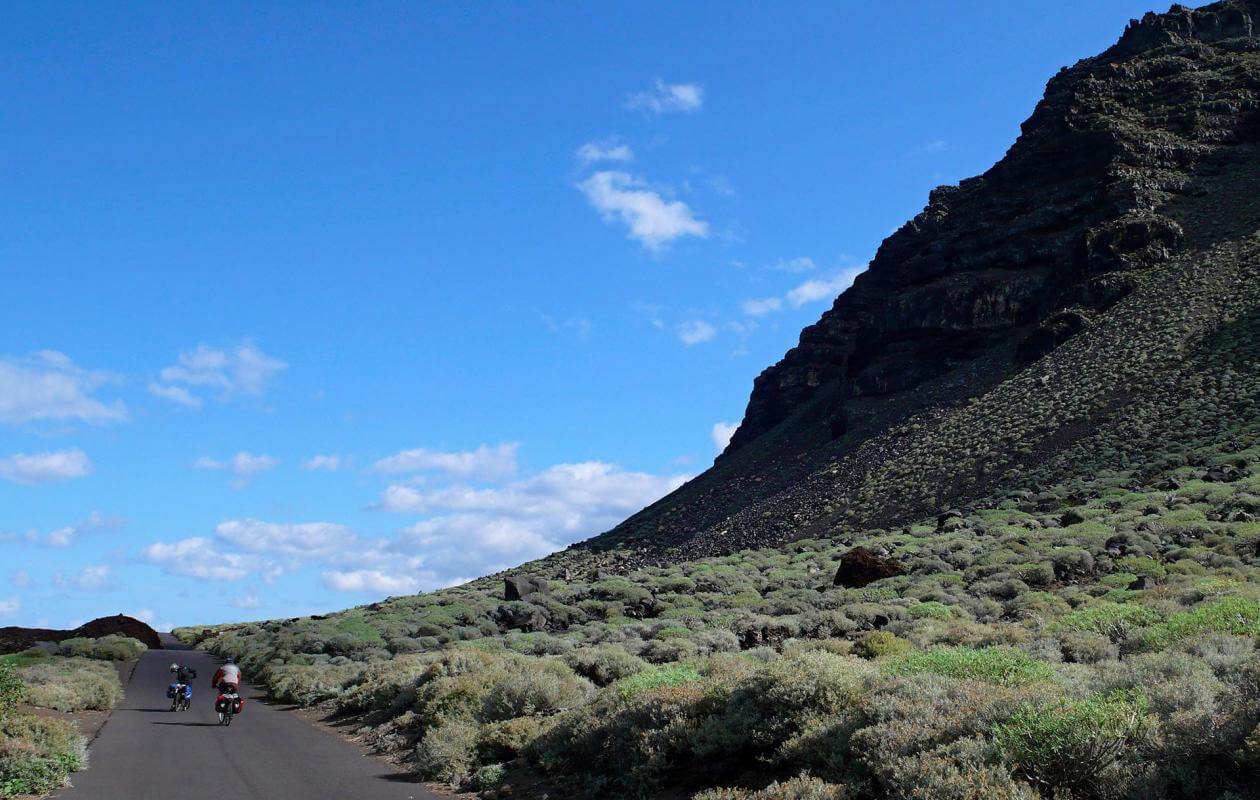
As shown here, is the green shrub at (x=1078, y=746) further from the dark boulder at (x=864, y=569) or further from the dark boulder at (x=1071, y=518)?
the dark boulder at (x=1071, y=518)

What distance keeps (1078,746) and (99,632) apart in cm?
5786

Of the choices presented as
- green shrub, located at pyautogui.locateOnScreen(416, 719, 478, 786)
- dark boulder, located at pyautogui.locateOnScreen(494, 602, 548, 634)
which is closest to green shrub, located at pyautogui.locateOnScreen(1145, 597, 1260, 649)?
green shrub, located at pyautogui.locateOnScreen(416, 719, 478, 786)

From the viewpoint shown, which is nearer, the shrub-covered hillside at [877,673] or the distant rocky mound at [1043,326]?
the shrub-covered hillside at [877,673]

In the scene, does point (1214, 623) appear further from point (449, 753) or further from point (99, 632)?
point (99, 632)

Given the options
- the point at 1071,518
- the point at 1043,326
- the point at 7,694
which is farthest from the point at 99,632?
the point at 1043,326

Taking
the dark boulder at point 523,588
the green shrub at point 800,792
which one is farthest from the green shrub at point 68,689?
the green shrub at point 800,792

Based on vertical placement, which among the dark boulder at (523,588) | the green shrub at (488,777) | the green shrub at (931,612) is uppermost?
the dark boulder at (523,588)

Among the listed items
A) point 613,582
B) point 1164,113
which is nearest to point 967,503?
point 613,582

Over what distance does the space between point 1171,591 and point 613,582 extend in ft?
81.3

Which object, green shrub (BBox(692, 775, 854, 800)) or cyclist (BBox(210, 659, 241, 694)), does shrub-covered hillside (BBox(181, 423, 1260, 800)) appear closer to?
green shrub (BBox(692, 775, 854, 800))

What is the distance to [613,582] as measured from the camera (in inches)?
1578

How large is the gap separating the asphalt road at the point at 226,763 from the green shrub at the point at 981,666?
22.5 feet

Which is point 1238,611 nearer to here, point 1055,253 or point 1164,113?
point 1055,253

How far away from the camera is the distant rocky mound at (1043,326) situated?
181 feet
